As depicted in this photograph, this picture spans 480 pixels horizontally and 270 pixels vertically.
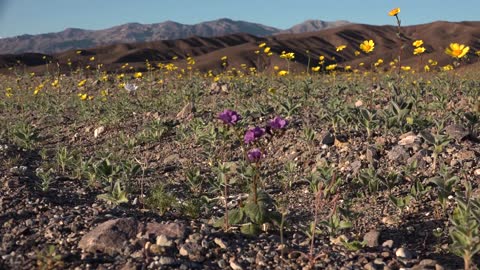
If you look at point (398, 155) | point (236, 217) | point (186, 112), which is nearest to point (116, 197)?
point (236, 217)

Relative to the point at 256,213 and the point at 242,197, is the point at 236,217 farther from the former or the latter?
the point at 242,197

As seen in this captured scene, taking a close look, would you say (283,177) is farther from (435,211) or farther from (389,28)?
(389,28)

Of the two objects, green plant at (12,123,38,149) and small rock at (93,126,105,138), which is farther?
small rock at (93,126,105,138)

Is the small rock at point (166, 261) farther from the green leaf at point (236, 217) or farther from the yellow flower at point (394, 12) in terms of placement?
the yellow flower at point (394, 12)

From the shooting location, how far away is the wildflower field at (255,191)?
2830mm

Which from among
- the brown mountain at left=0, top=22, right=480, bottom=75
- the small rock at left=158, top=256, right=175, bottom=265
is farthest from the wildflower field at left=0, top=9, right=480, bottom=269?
the brown mountain at left=0, top=22, right=480, bottom=75

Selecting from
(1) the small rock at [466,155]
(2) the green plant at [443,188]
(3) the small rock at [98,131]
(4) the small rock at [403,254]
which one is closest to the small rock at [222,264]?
(4) the small rock at [403,254]

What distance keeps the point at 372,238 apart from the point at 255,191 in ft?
2.64

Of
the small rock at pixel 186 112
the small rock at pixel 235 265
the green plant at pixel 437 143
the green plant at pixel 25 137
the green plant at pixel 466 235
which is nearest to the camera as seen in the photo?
the green plant at pixel 466 235

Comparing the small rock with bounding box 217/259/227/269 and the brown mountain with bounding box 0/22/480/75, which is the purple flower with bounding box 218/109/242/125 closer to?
the small rock with bounding box 217/259/227/269

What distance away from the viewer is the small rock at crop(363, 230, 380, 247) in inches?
121

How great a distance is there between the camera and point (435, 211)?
365cm

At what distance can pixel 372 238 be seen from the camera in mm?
3104

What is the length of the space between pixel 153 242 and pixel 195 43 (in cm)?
11522
